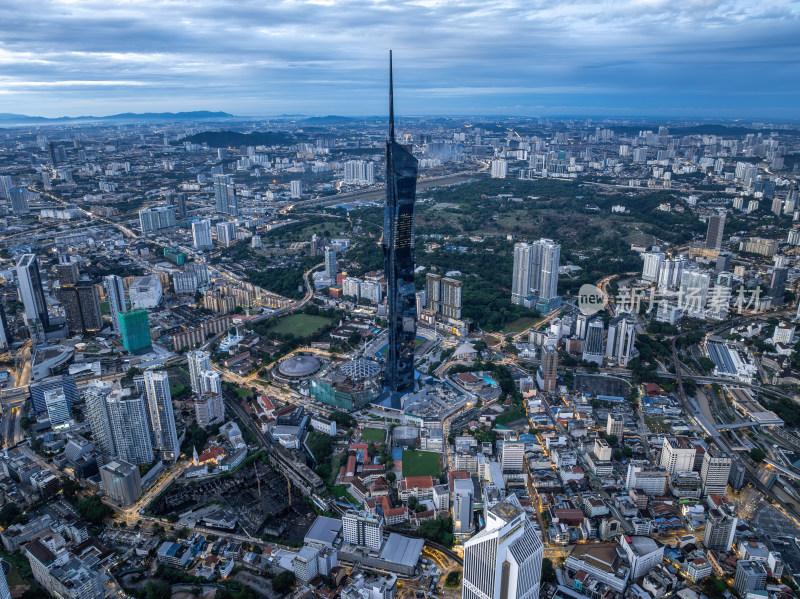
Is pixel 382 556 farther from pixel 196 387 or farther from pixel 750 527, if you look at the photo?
pixel 196 387

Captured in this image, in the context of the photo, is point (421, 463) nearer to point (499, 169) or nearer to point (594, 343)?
point (594, 343)

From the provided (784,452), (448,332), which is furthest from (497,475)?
(448,332)

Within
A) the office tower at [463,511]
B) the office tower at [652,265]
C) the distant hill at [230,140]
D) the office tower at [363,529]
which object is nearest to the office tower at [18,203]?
the distant hill at [230,140]

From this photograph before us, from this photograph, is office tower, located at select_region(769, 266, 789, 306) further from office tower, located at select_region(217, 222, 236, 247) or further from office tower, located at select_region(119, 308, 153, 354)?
office tower, located at select_region(217, 222, 236, 247)

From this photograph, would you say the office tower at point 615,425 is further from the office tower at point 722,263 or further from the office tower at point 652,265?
the office tower at point 722,263

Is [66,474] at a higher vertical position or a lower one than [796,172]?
lower

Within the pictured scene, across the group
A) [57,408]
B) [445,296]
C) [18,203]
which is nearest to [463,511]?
[57,408]
